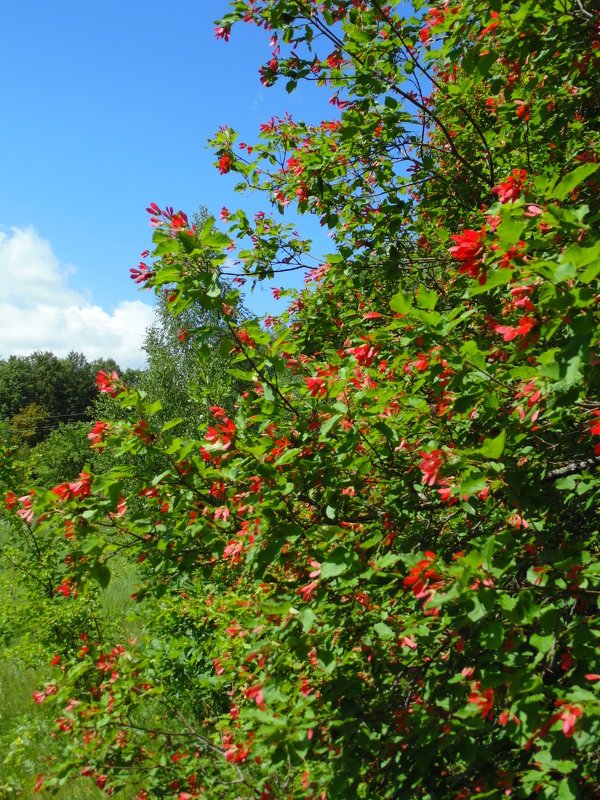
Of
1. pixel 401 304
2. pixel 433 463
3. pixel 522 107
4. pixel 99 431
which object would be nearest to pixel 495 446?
pixel 433 463

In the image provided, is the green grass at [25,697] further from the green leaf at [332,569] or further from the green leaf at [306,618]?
the green leaf at [332,569]

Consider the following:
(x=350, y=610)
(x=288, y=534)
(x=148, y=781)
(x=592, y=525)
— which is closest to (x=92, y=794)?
(x=148, y=781)

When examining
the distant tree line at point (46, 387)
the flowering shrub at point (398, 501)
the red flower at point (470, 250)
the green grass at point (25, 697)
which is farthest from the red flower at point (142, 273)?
the distant tree line at point (46, 387)

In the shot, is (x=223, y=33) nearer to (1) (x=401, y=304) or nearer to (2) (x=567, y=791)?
(1) (x=401, y=304)

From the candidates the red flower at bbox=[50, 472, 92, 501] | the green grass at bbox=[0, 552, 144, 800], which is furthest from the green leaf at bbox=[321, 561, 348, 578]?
the green grass at bbox=[0, 552, 144, 800]

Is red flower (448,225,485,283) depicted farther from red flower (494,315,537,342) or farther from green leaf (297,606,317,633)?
green leaf (297,606,317,633)

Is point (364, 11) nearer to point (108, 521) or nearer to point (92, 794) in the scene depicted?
point (108, 521)

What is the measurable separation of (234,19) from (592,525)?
132 inches

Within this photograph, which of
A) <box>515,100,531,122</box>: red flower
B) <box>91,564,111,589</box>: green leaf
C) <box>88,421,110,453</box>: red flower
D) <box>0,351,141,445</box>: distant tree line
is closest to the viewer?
<box>91,564,111,589</box>: green leaf

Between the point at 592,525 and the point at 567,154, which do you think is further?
the point at 567,154

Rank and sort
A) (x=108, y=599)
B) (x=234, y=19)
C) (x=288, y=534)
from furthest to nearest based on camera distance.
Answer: (x=108, y=599), (x=234, y=19), (x=288, y=534)

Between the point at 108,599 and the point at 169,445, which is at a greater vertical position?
the point at 108,599

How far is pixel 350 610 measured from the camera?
1906 millimetres

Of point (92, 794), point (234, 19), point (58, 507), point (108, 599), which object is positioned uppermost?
point (234, 19)
